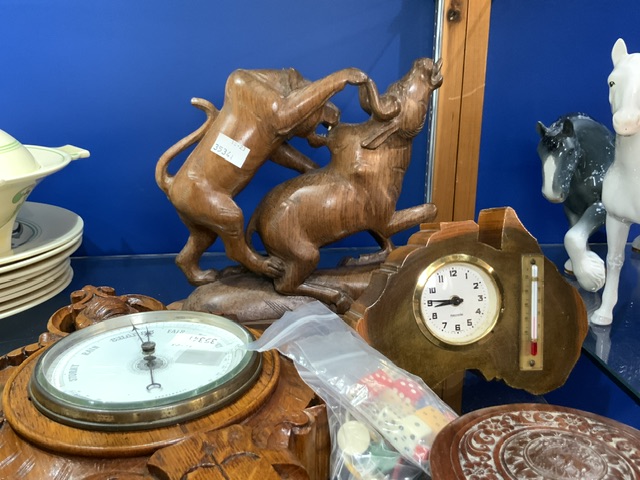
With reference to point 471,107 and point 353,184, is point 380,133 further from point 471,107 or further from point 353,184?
point 471,107

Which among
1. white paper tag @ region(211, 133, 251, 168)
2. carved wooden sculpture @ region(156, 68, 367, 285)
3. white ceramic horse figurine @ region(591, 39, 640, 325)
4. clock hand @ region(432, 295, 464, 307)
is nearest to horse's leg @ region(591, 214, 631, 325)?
white ceramic horse figurine @ region(591, 39, 640, 325)

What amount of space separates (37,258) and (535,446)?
25.9 inches

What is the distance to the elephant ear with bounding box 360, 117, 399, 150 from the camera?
0.76m

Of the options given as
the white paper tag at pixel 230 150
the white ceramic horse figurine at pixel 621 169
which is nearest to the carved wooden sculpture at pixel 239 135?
the white paper tag at pixel 230 150

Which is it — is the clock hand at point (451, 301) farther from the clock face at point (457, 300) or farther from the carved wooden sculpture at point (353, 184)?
the carved wooden sculpture at point (353, 184)

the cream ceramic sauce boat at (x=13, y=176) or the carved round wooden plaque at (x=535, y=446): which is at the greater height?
the cream ceramic sauce boat at (x=13, y=176)

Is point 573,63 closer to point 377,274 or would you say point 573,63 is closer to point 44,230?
point 377,274

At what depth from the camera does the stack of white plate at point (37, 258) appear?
2.52 ft

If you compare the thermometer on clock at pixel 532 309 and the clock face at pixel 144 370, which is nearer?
the clock face at pixel 144 370

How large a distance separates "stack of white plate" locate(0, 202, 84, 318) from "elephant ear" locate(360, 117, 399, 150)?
452 millimetres

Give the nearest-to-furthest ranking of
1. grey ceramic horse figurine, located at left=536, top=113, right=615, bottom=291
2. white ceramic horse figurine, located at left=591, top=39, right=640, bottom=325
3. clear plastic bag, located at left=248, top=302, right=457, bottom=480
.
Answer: clear plastic bag, located at left=248, top=302, right=457, bottom=480 < white ceramic horse figurine, located at left=591, top=39, right=640, bottom=325 < grey ceramic horse figurine, located at left=536, top=113, right=615, bottom=291

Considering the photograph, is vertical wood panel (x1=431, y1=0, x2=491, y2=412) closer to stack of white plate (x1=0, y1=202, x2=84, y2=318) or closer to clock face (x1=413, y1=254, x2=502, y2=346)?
clock face (x1=413, y1=254, x2=502, y2=346)

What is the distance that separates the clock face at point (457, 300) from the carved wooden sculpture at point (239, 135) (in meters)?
0.24

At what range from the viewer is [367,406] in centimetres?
55
